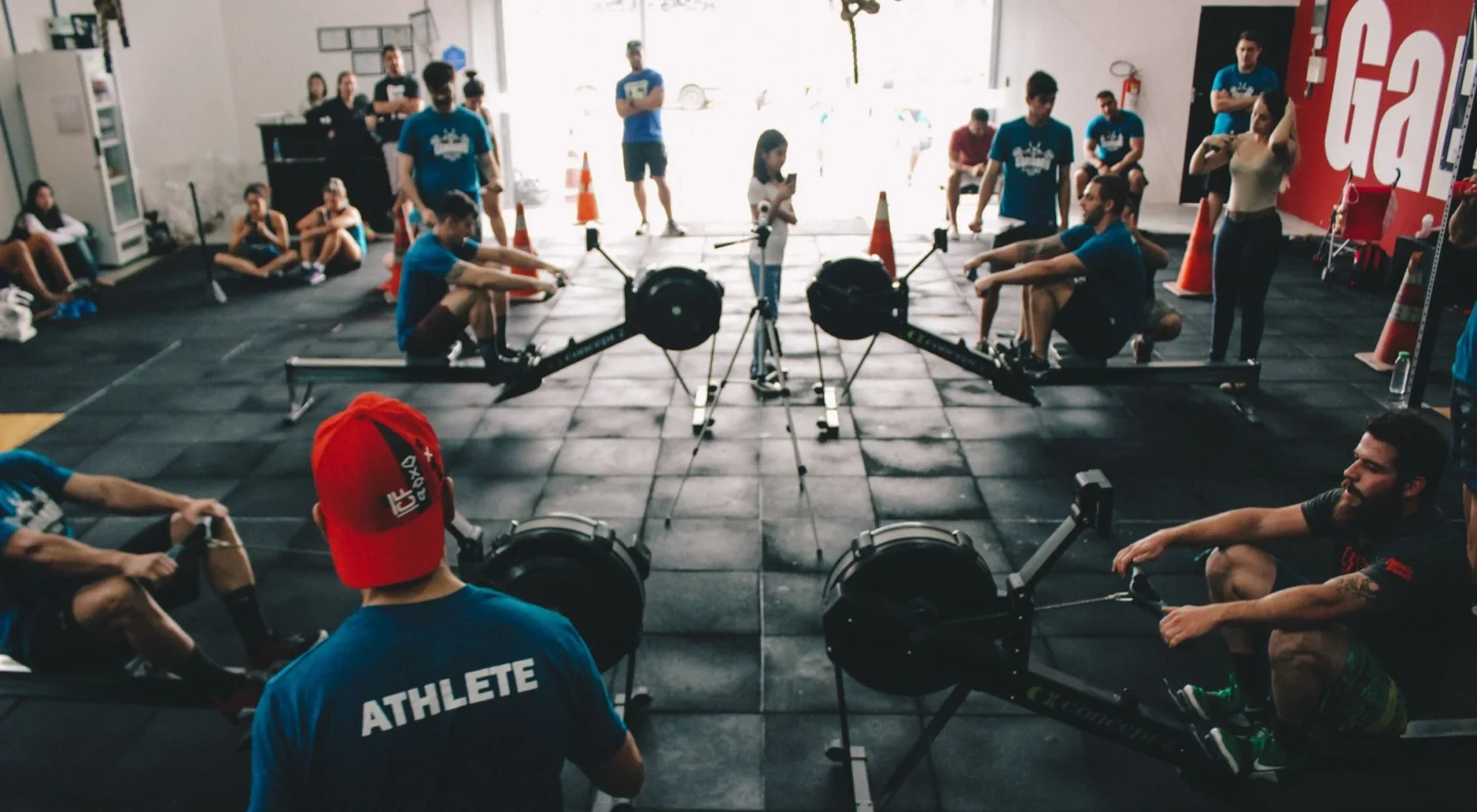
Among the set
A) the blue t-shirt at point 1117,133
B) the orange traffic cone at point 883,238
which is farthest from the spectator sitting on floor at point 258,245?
the blue t-shirt at point 1117,133

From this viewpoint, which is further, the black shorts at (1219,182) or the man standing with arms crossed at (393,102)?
the man standing with arms crossed at (393,102)

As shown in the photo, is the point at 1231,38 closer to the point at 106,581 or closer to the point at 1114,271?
the point at 1114,271

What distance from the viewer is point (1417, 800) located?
2.63 m

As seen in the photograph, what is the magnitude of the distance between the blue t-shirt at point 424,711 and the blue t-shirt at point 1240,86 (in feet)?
24.1

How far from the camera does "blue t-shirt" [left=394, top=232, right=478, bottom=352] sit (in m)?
4.89

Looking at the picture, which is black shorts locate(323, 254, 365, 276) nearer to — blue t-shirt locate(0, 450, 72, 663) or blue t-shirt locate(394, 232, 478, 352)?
blue t-shirt locate(394, 232, 478, 352)

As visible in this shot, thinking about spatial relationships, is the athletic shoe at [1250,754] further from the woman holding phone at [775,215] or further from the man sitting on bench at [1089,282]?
the woman holding phone at [775,215]

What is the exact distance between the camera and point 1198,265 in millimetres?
7258

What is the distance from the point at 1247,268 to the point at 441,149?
4694 millimetres

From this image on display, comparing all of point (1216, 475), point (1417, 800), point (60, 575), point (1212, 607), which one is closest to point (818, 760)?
point (1212, 607)

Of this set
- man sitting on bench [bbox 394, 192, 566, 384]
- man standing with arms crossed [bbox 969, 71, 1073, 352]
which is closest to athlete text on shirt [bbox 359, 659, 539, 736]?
man sitting on bench [bbox 394, 192, 566, 384]

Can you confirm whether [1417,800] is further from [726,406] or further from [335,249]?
[335,249]

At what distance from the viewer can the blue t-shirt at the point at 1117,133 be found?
796cm

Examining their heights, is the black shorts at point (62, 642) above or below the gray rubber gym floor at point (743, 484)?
above
